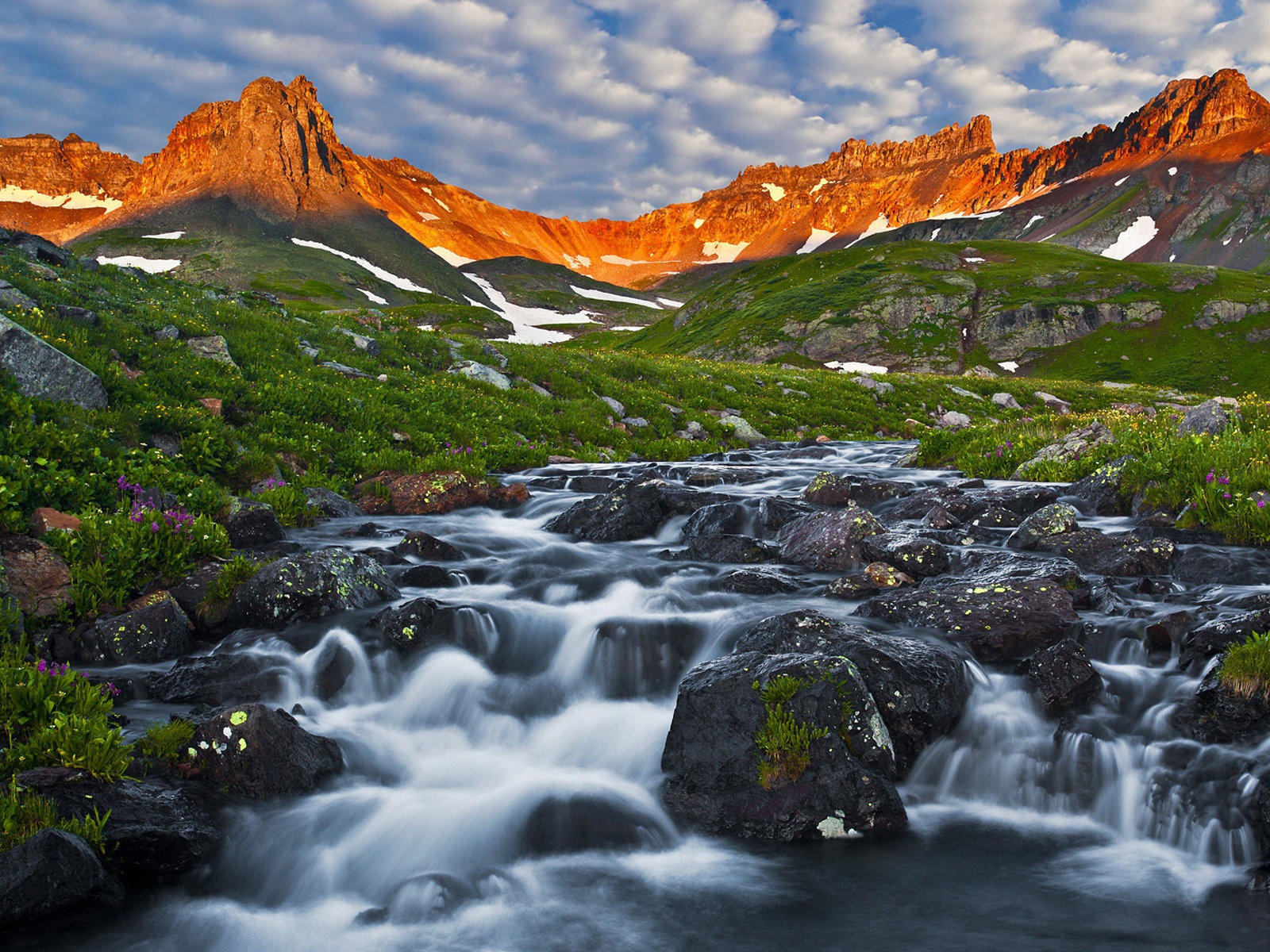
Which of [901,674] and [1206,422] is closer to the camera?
[901,674]

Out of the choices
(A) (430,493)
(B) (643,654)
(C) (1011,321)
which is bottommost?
(B) (643,654)

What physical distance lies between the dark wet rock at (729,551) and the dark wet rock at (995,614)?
8.56ft

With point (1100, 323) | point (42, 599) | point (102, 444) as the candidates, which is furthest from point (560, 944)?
point (1100, 323)

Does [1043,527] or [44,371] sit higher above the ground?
[44,371]

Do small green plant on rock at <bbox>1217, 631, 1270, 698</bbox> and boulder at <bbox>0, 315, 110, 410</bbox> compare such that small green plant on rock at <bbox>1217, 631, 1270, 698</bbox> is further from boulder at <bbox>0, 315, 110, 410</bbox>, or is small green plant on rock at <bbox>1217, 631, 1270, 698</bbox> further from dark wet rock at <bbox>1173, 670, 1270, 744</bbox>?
boulder at <bbox>0, 315, 110, 410</bbox>

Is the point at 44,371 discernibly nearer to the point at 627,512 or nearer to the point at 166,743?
the point at 166,743

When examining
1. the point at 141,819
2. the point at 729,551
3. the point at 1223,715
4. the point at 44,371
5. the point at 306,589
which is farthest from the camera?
the point at 44,371

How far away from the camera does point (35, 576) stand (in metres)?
7.32

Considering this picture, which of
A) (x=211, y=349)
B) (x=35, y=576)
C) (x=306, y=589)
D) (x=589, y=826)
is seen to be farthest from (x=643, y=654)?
(x=211, y=349)

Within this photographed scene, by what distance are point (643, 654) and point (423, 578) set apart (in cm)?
319

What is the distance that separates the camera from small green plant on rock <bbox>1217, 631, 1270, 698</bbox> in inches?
217

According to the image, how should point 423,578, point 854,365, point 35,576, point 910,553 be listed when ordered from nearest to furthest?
point 35,576 → point 910,553 → point 423,578 → point 854,365

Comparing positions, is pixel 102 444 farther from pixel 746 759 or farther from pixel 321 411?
pixel 746 759

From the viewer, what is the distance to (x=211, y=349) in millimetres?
15938
